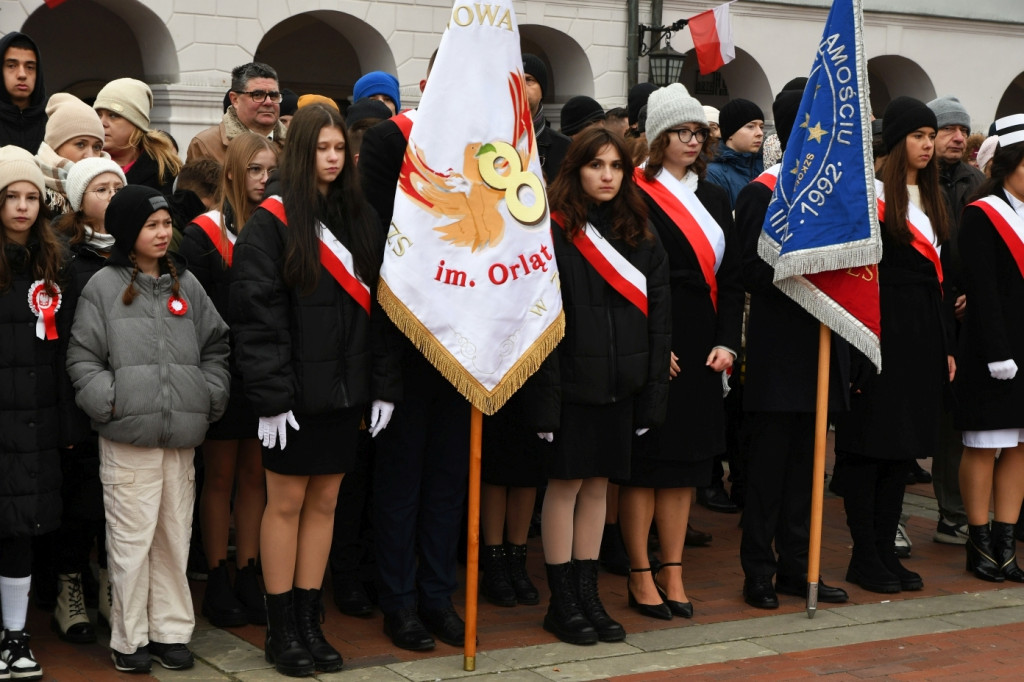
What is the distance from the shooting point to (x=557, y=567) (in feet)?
17.7

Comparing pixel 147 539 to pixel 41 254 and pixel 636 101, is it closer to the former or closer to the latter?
pixel 41 254

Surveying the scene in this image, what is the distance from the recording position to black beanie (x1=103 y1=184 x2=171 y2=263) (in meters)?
4.82

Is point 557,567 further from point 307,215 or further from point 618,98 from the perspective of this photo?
point 618,98

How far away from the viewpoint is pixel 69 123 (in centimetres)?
582

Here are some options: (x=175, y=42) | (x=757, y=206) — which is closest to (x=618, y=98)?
(x=175, y=42)

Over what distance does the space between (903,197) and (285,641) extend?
3.25 m

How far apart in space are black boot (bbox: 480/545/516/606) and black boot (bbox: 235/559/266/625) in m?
0.97

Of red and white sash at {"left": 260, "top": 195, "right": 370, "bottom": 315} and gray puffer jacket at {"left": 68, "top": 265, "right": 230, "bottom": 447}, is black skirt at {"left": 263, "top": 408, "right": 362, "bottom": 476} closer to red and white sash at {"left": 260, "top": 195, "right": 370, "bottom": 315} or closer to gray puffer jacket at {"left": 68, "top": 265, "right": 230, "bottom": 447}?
gray puffer jacket at {"left": 68, "top": 265, "right": 230, "bottom": 447}

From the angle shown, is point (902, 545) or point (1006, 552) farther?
point (902, 545)

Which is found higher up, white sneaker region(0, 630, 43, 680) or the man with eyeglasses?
the man with eyeglasses

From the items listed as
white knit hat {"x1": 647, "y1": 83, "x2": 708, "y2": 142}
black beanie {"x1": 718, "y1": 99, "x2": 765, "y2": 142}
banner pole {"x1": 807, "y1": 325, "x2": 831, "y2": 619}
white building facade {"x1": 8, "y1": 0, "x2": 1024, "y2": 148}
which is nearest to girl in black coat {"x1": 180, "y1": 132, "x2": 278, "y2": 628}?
white knit hat {"x1": 647, "y1": 83, "x2": 708, "y2": 142}

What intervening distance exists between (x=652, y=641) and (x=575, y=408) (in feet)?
3.13

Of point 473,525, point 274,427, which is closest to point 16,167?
point 274,427

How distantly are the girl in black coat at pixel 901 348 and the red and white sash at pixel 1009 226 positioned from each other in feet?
1.09
